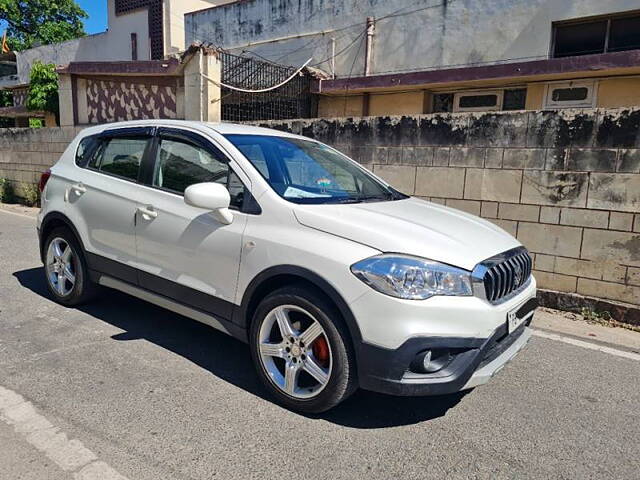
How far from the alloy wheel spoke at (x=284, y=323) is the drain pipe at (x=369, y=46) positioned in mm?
9526

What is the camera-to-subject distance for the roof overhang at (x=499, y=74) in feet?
25.7

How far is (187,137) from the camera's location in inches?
150

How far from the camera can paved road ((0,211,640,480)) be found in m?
2.53

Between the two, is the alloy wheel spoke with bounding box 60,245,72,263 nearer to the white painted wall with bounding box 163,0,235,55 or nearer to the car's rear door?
the car's rear door

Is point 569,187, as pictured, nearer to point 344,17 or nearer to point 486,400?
point 486,400

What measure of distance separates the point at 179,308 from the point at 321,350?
1.26 meters

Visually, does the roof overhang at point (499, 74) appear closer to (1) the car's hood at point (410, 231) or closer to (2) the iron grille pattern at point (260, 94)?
(2) the iron grille pattern at point (260, 94)

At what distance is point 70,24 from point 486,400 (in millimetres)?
41117

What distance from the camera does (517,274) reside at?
314 cm

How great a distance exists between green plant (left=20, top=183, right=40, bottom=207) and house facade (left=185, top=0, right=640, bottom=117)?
678 cm

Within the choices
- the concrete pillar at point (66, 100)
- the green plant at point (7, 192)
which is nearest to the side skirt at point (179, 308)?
the concrete pillar at point (66, 100)

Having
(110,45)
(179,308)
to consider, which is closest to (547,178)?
(179,308)

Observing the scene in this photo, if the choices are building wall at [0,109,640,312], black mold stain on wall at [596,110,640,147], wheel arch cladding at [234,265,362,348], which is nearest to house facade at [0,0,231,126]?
building wall at [0,109,640,312]

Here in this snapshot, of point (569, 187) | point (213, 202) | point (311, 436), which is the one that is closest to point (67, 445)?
point (311, 436)
